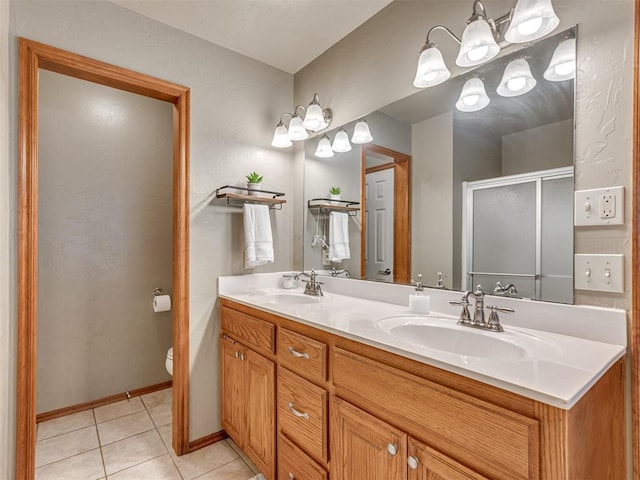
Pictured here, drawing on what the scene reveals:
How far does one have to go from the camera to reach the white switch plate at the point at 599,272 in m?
0.96

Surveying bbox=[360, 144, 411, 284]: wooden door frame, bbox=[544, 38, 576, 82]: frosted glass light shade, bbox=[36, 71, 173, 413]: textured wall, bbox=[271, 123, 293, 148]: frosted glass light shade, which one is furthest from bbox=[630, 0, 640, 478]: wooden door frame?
bbox=[36, 71, 173, 413]: textured wall

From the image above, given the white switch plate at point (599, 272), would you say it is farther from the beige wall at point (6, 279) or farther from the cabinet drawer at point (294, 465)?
the beige wall at point (6, 279)

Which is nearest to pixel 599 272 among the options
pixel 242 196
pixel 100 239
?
pixel 242 196

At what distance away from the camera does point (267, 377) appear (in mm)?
1475

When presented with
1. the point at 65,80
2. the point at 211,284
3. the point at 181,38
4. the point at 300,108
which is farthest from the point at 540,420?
the point at 65,80

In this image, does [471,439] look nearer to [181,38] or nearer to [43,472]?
[43,472]

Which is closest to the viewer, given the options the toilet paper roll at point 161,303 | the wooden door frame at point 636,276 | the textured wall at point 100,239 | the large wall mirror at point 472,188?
the wooden door frame at point 636,276

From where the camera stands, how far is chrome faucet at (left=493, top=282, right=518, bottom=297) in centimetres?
121

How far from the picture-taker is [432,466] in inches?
33.1

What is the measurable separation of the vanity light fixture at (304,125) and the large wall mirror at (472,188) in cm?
19

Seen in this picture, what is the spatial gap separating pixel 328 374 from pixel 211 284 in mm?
1048

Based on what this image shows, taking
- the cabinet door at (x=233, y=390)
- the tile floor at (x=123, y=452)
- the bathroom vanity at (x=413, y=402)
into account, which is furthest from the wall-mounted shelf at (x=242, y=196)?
the tile floor at (x=123, y=452)

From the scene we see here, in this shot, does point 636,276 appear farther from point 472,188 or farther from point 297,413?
point 297,413

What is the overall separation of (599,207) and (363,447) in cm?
106
